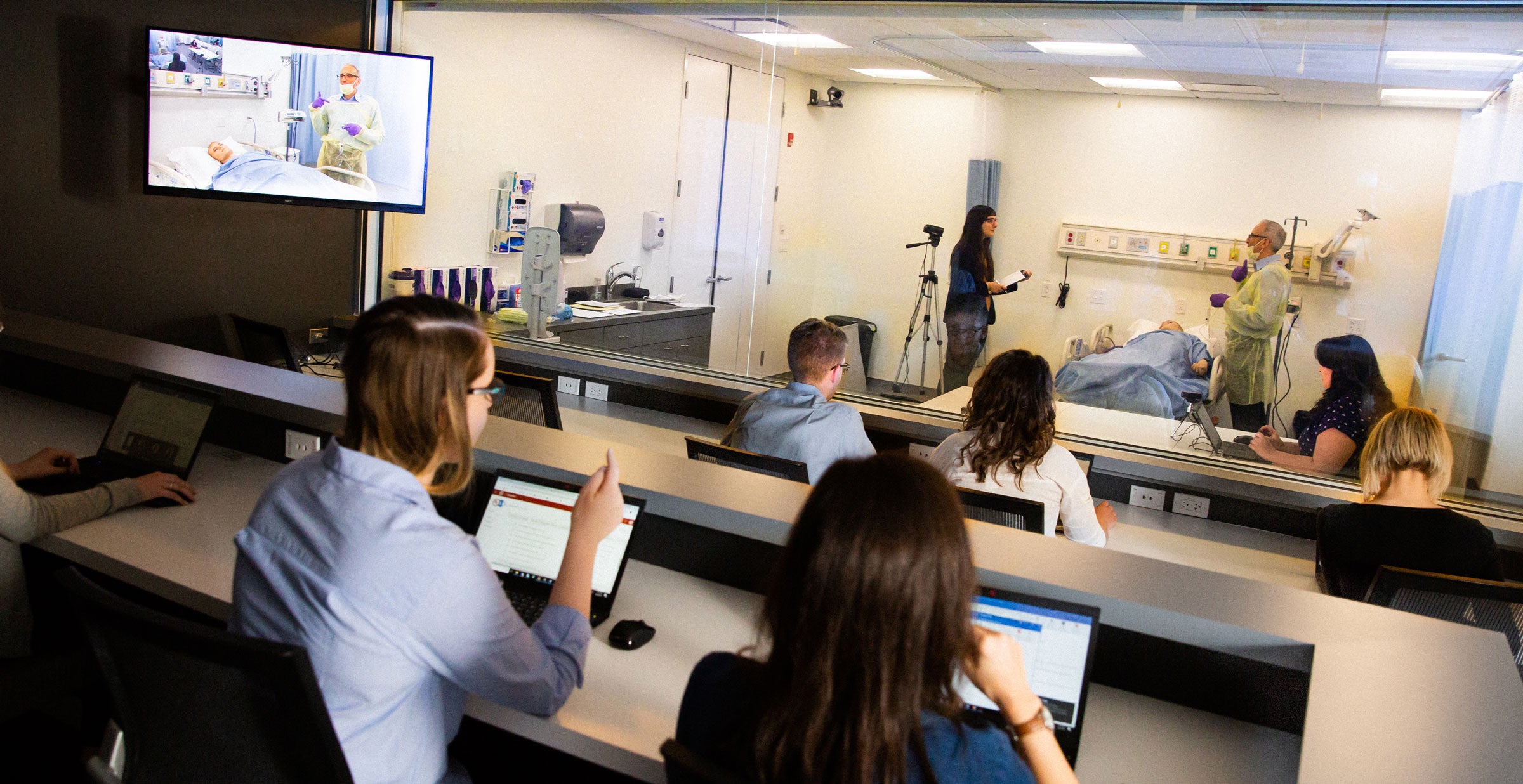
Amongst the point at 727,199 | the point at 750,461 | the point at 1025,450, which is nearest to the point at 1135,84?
the point at 727,199

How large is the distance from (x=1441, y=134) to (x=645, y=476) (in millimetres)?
3043

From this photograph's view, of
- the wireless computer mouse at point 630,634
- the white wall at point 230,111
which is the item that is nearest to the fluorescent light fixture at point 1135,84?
the wireless computer mouse at point 630,634

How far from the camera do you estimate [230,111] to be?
163 inches

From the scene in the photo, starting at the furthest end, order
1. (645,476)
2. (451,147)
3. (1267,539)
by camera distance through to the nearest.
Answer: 1. (451,147)
2. (1267,539)
3. (645,476)

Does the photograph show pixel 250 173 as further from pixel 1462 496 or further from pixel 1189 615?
pixel 1462 496

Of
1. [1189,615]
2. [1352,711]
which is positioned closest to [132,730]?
[1189,615]

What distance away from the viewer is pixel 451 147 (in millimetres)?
5234

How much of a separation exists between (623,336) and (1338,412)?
3.15 metres

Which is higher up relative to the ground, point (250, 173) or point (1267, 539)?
point (250, 173)

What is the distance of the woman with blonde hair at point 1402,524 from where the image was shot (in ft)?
7.71

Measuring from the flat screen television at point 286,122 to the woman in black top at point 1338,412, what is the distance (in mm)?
3884

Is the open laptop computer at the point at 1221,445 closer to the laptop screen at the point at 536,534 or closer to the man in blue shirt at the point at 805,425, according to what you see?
the man in blue shirt at the point at 805,425

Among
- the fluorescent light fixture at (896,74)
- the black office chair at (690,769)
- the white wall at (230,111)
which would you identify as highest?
the fluorescent light fixture at (896,74)

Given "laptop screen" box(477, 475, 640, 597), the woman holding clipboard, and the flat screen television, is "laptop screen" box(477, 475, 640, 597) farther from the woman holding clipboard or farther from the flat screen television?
the flat screen television
